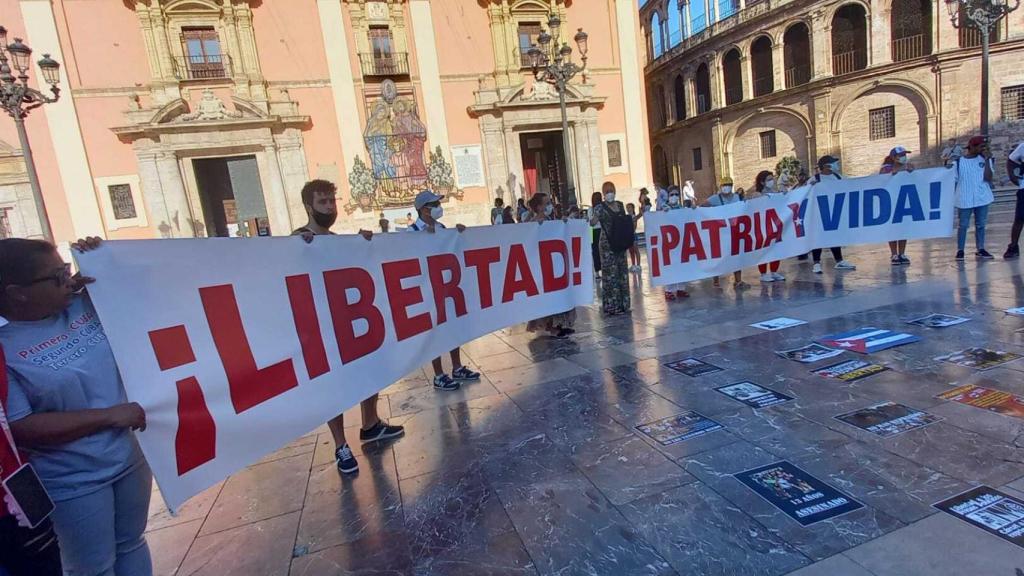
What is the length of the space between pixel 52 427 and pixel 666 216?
21.2ft

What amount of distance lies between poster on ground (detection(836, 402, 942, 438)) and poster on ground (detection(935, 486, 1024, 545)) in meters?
0.63

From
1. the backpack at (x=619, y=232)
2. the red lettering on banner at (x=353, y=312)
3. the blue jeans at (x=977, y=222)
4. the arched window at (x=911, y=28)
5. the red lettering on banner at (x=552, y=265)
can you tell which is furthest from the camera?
the arched window at (x=911, y=28)

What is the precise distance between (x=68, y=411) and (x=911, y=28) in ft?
111

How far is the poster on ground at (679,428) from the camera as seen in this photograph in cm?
332

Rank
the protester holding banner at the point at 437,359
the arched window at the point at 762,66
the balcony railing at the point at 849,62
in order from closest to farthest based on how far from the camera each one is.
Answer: the protester holding banner at the point at 437,359
the balcony railing at the point at 849,62
the arched window at the point at 762,66

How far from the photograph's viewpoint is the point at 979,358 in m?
4.04

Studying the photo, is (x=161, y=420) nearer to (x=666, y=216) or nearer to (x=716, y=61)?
(x=666, y=216)

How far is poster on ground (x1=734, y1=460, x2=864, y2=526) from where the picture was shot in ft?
7.95

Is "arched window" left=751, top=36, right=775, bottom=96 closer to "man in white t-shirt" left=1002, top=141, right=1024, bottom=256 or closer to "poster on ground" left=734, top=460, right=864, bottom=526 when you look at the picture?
"man in white t-shirt" left=1002, top=141, right=1024, bottom=256

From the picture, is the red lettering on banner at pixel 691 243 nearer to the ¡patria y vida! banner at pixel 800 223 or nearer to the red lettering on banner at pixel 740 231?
the ¡patria y vida! banner at pixel 800 223

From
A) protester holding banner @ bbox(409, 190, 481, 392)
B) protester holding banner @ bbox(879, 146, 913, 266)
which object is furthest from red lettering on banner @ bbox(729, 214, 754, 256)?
protester holding banner @ bbox(409, 190, 481, 392)

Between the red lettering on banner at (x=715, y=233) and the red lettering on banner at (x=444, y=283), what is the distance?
4.12m

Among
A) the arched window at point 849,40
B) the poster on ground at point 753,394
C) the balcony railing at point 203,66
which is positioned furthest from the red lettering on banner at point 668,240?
the arched window at point 849,40

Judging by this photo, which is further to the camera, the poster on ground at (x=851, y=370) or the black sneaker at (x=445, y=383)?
the black sneaker at (x=445, y=383)
